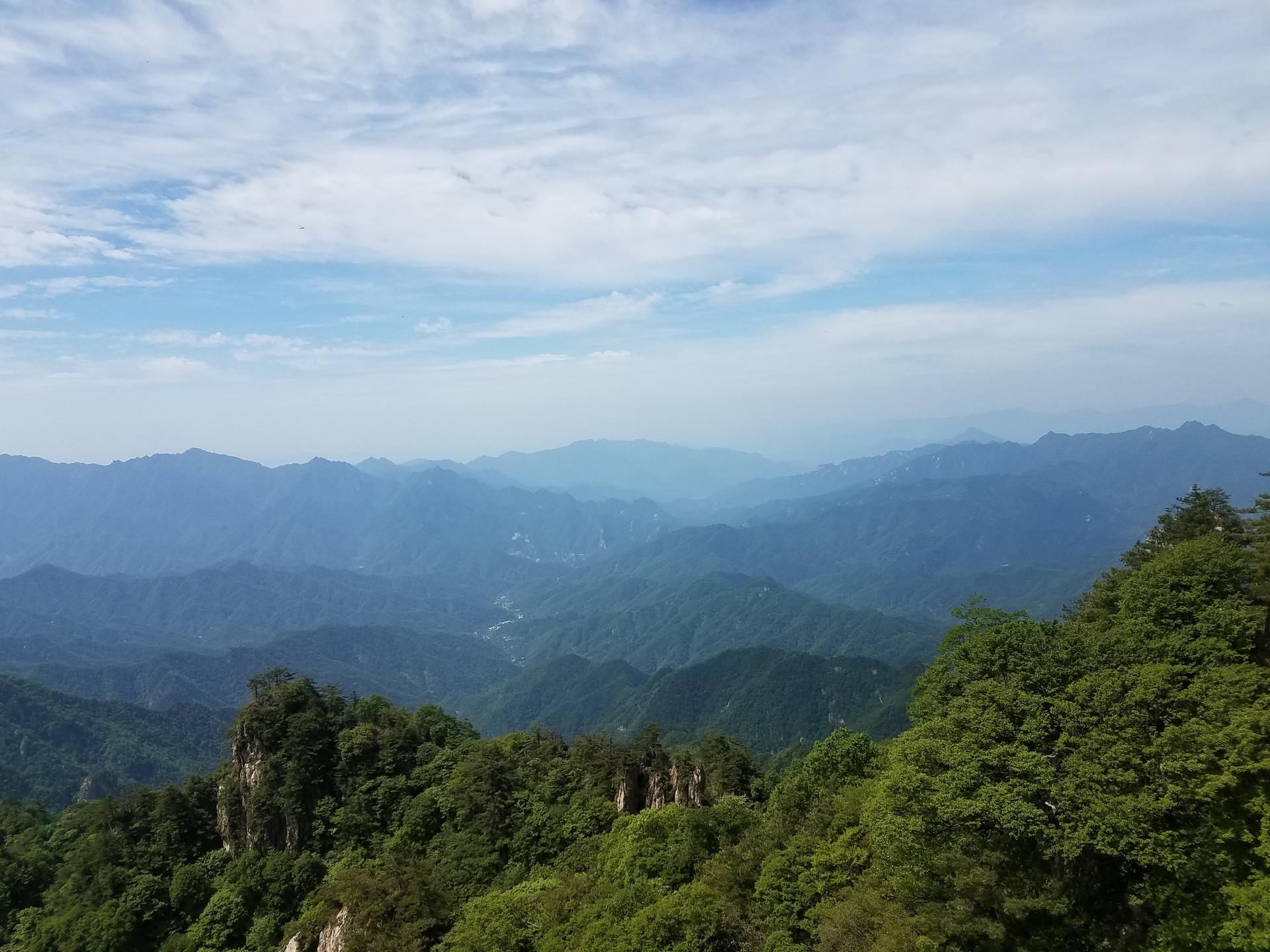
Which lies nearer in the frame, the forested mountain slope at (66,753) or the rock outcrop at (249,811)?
the rock outcrop at (249,811)

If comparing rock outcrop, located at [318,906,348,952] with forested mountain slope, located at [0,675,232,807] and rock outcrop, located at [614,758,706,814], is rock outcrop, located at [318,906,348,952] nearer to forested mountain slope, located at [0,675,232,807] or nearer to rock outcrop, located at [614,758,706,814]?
rock outcrop, located at [614,758,706,814]

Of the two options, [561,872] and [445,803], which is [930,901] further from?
[445,803]

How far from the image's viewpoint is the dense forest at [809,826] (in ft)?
60.8

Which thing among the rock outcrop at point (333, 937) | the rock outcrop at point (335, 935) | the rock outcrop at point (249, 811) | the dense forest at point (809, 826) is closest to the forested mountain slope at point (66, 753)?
the rock outcrop at point (249, 811)

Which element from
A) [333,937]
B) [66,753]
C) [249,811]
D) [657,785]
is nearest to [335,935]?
[333,937]

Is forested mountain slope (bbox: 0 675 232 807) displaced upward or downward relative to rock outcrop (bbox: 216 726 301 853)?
downward

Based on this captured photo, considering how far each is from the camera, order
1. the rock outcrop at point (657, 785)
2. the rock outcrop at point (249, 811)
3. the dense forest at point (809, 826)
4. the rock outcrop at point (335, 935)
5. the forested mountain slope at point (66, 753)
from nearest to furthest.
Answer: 1. the dense forest at point (809, 826)
2. the rock outcrop at point (335, 935)
3. the rock outcrop at point (657, 785)
4. the rock outcrop at point (249, 811)
5. the forested mountain slope at point (66, 753)

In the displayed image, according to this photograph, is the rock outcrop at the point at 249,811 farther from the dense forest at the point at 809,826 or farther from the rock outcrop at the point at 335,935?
the rock outcrop at the point at 335,935

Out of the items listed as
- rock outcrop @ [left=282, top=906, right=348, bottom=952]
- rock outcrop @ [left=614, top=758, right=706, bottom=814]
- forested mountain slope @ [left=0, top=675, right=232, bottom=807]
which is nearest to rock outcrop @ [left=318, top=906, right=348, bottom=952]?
rock outcrop @ [left=282, top=906, right=348, bottom=952]

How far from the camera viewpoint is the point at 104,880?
48.5 m

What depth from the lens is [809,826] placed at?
95.7 ft

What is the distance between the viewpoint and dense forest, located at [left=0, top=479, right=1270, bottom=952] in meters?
18.5

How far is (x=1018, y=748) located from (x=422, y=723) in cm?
5352

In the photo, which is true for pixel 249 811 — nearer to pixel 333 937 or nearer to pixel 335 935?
pixel 333 937
